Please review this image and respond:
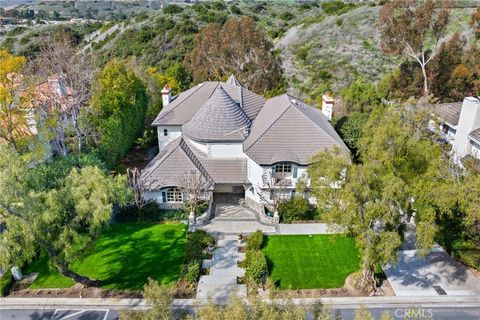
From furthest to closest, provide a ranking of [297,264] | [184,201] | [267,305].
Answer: [184,201], [297,264], [267,305]

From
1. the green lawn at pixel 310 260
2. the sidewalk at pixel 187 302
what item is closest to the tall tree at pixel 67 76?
the sidewalk at pixel 187 302

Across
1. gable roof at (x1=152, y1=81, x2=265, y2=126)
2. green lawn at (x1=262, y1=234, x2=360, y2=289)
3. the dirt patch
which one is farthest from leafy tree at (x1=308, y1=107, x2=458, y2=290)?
gable roof at (x1=152, y1=81, x2=265, y2=126)

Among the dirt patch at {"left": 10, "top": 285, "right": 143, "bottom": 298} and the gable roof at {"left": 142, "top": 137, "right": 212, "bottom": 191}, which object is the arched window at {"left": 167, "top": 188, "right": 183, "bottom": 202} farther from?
the dirt patch at {"left": 10, "top": 285, "right": 143, "bottom": 298}

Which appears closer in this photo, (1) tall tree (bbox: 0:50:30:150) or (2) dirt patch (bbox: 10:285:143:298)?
(2) dirt patch (bbox: 10:285:143:298)

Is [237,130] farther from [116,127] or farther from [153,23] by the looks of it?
[153,23]

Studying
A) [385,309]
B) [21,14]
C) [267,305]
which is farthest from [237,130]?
[21,14]

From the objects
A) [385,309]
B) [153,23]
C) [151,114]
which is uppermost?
[153,23]
